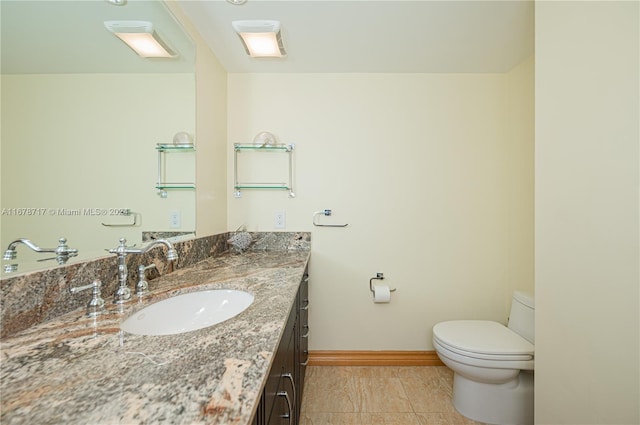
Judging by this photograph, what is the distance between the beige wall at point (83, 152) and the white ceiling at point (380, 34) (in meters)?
0.57

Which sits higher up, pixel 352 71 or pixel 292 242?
pixel 352 71

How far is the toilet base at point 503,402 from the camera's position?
4.74ft

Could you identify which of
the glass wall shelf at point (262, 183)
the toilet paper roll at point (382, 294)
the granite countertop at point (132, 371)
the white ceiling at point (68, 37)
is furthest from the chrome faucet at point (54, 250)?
the toilet paper roll at point (382, 294)

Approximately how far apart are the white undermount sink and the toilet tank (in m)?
1.64

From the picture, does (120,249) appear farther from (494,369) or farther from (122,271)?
(494,369)

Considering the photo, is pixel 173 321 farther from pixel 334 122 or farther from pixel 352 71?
pixel 352 71

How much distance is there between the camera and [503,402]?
1.45 meters

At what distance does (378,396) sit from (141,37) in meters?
2.28

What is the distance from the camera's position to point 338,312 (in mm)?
1997

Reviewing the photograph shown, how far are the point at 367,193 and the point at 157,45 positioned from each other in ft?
4.89

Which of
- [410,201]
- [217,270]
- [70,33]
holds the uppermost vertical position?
[70,33]

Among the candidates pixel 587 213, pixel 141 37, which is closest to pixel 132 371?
pixel 141 37

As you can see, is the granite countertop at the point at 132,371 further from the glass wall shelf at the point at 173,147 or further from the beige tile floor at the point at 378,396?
the beige tile floor at the point at 378,396

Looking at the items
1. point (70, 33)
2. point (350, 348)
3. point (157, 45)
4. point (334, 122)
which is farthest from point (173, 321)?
point (334, 122)
